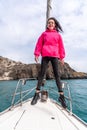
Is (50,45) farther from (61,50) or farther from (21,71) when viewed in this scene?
(21,71)

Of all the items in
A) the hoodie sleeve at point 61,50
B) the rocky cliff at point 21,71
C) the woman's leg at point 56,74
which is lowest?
the woman's leg at point 56,74

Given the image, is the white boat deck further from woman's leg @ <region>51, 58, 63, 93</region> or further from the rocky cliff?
the rocky cliff

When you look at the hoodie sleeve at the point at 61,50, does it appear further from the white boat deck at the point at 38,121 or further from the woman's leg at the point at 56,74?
the white boat deck at the point at 38,121

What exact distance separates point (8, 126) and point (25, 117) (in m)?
0.75

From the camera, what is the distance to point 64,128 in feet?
14.1

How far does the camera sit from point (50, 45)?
6258mm

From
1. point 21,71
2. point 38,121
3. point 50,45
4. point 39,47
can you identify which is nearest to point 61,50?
point 50,45

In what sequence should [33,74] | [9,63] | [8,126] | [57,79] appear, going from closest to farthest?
[8,126] → [57,79] → [33,74] → [9,63]

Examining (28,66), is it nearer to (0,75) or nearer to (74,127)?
(0,75)

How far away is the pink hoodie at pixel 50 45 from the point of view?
6.22 metres

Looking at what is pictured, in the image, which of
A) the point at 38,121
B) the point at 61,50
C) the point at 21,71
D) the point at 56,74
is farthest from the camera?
the point at 21,71

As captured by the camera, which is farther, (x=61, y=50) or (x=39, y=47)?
(x=61, y=50)

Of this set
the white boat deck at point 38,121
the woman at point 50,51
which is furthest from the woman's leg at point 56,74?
the white boat deck at point 38,121

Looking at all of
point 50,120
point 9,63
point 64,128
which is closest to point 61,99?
point 50,120
